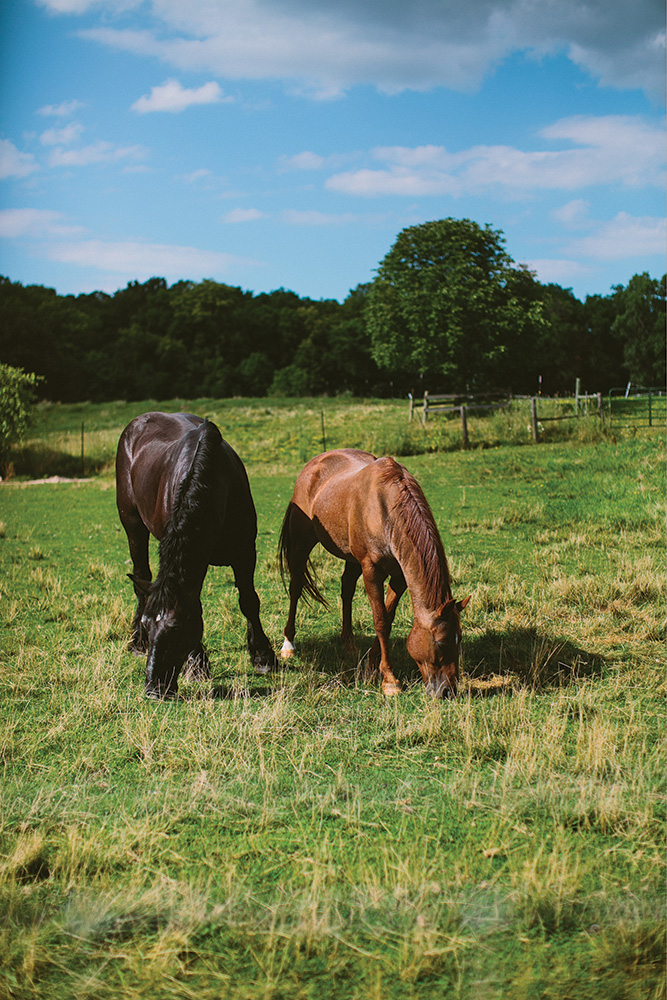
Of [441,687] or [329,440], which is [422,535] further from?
[329,440]

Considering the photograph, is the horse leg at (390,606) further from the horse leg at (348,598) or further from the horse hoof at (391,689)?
the horse leg at (348,598)

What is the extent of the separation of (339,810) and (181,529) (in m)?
2.27

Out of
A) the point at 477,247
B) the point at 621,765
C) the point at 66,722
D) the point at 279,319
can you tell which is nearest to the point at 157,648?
the point at 66,722

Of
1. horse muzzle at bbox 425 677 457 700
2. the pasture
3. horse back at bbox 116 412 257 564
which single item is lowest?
the pasture

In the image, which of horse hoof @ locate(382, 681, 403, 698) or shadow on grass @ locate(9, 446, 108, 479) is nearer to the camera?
horse hoof @ locate(382, 681, 403, 698)

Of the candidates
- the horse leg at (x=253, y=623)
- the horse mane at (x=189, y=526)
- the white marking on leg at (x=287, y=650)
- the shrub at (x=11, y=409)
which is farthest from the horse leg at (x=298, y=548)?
the shrub at (x=11, y=409)

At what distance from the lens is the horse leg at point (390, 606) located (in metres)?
5.60

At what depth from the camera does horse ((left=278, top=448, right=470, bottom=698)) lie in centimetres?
486

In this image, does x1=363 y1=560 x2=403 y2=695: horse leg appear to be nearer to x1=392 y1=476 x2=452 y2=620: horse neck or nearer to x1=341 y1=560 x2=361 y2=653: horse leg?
x1=392 y1=476 x2=452 y2=620: horse neck

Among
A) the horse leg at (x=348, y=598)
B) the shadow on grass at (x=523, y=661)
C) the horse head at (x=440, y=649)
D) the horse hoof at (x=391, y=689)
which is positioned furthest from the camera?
the horse leg at (x=348, y=598)

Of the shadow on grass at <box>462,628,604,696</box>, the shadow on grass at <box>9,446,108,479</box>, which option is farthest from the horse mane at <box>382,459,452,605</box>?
the shadow on grass at <box>9,446,108,479</box>

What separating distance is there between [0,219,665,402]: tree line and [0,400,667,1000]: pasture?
23423 millimetres

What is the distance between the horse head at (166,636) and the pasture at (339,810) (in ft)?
0.63

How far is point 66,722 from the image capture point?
15.7ft
